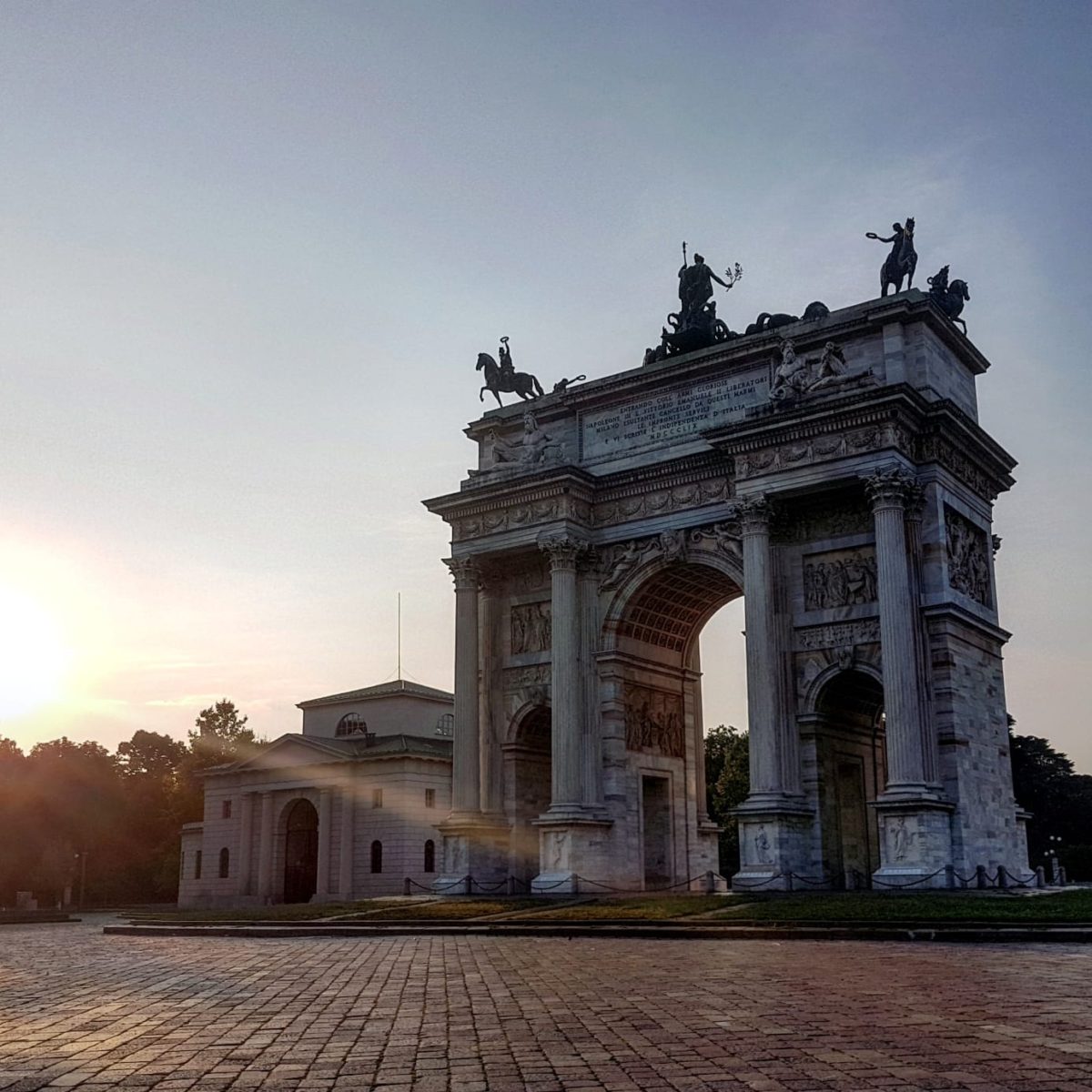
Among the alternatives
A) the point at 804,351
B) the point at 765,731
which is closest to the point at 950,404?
the point at 804,351

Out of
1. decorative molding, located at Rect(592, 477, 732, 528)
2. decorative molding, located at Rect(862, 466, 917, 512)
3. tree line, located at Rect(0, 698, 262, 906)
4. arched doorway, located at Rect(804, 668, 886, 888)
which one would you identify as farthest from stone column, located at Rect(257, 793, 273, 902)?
decorative molding, located at Rect(862, 466, 917, 512)

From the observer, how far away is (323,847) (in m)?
61.3

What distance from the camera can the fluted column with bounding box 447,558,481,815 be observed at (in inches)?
1619

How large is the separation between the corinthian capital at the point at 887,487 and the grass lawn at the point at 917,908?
1017 centimetres

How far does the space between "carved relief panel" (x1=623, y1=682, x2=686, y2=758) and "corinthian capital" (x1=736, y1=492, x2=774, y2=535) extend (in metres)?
7.90

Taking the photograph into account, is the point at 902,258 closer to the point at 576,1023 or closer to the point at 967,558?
the point at 967,558

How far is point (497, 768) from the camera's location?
42219mm

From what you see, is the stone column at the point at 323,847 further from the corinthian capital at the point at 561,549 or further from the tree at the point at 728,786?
the corinthian capital at the point at 561,549

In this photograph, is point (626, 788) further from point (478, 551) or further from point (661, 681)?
point (478, 551)

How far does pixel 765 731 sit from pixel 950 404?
10411mm

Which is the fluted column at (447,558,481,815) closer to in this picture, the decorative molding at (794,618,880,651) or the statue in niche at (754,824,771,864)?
the statue in niche at (754,824,771,864)

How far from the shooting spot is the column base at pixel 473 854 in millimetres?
39500

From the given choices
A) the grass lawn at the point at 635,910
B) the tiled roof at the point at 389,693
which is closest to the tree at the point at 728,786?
the tiled roof at the point at 389,693

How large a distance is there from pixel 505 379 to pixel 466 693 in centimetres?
1156
